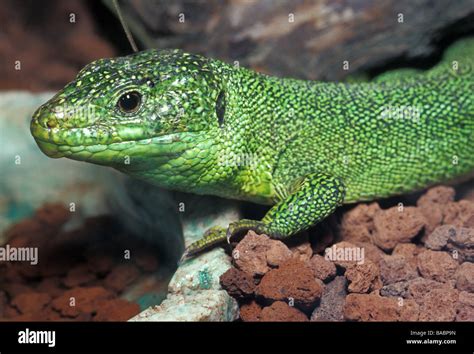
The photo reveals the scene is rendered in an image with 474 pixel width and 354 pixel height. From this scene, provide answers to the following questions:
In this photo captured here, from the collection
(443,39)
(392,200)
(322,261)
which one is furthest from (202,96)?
(443,39)

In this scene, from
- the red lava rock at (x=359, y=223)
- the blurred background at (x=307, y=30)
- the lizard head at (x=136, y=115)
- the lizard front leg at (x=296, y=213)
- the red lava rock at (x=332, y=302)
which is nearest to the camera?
the red lava rock at (x=332, y=302)

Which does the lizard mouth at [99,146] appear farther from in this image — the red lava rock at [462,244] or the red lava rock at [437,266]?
the red lava rock at [462,244]

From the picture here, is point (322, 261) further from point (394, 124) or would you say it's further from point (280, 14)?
point (280, 14)

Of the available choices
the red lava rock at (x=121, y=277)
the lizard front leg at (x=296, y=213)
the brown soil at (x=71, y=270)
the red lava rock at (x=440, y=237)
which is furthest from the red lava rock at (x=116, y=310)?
the red lava rock at (x=440, y=237)

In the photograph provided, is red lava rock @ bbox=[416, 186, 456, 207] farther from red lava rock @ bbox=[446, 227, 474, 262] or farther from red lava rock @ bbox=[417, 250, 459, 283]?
red lava rock @ bbox=[417, 250, 459, 283]

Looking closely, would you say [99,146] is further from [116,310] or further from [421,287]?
[421,287]
